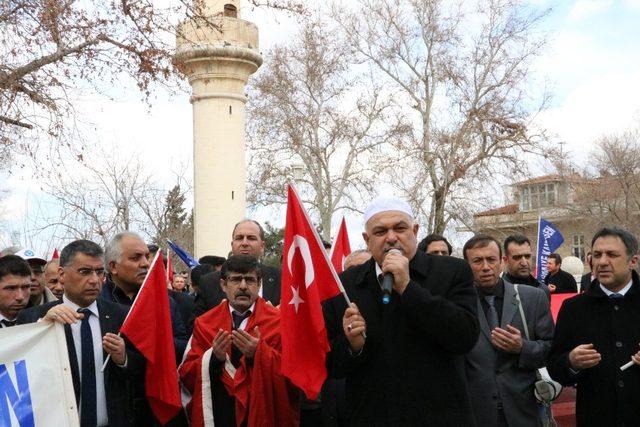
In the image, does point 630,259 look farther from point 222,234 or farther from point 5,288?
point 222,234

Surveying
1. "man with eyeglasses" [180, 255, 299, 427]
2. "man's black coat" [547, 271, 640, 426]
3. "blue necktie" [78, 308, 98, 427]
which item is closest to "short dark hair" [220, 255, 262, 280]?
"man with eyeglasses" [180, 255, 299, 427]

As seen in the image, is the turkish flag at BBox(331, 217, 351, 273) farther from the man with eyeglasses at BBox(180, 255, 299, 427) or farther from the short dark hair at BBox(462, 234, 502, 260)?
the man with eyeglasses at BBox(180, 255, 299, 427)

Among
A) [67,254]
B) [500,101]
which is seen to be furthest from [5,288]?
[500,101]

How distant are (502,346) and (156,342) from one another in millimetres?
2293

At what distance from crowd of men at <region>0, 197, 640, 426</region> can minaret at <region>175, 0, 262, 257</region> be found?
17495mm

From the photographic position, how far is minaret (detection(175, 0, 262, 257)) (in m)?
23.3

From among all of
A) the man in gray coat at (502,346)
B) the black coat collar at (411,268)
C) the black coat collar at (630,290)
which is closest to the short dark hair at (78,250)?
the black coat collar at (411,268)

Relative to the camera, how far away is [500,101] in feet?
98.9

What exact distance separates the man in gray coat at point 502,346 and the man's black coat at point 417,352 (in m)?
1.22

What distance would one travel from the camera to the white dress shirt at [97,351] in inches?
199

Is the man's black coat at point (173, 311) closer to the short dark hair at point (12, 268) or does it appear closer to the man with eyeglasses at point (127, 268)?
the man with eyeglasses at point (127, 268)

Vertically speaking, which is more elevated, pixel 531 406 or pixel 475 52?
pixel 475 52

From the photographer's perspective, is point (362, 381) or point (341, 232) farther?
point (341, 232)

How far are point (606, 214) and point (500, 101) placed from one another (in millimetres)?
21542
